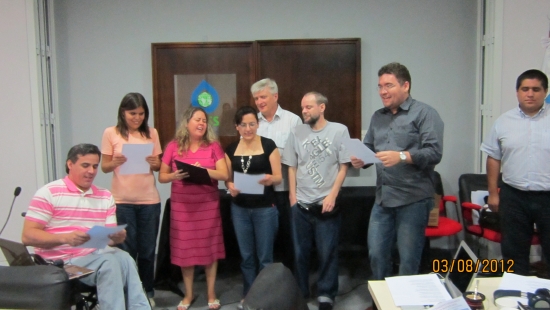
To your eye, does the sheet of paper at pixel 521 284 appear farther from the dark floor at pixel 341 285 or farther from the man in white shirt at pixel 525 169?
the dark floor at pixel 341 285

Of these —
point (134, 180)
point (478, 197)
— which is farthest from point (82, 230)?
point (478, 197)

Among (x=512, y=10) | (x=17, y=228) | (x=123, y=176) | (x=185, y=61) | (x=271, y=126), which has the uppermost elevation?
(x=512, y=10)

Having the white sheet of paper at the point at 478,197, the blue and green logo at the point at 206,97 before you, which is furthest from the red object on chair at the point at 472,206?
the blue and green logo at the point at 206,97

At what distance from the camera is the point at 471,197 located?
3.55m

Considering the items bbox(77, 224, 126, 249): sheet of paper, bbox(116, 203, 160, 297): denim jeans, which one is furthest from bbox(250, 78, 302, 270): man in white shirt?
bbox(77, 224, 126, 249): sheet of paper

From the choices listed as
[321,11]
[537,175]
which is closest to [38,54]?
[321,11]

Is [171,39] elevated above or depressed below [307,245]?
above

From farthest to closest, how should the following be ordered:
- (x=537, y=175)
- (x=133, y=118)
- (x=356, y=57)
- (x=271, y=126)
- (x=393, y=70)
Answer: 1. (x=356, y=57)
2. (x=271, y=126)
3. (x=133, y=118)
4. (x=537, y=175)
5. (x=393, y=70)

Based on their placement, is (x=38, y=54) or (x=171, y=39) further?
(x=171, y=39)

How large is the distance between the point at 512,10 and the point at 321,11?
1546 millimetres

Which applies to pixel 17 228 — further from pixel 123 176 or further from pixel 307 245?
pixel 307 245

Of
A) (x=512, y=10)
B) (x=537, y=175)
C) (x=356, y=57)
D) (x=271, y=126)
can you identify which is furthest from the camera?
(x=356, y=57)

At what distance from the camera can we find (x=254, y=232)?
2883 millimetres

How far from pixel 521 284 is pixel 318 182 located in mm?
1332
